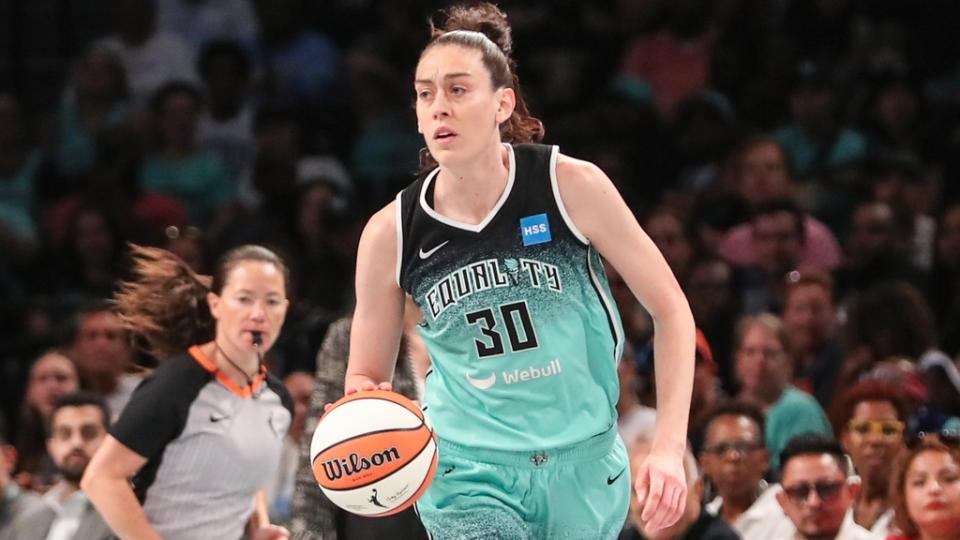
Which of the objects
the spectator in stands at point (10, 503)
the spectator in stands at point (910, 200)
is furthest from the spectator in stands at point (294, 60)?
the spectator in stands at point (10, 503)

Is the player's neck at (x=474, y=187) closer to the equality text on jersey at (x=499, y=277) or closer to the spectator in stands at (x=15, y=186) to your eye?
the equality text on jersey at (x=499, y=277)

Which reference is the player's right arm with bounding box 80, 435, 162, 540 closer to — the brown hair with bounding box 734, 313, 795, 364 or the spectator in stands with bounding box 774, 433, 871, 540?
the spectator in stands with bounding box 774, 433, 871, 540

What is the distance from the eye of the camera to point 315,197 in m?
9.38

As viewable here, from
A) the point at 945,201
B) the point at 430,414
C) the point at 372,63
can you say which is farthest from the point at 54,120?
the point at 430,414

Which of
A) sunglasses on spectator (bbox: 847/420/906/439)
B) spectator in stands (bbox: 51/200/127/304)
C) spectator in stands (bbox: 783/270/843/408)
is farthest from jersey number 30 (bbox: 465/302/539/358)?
spectator in stands (bbox: 51/200/127/304)

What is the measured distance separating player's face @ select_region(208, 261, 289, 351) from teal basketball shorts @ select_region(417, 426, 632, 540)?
164cm

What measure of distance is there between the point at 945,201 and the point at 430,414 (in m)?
5.68

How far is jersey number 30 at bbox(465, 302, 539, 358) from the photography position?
4.19 m

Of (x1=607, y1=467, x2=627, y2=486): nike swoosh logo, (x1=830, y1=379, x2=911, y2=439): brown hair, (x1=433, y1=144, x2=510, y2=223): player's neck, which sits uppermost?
(x1=433, y1=144, x2=510, y2=223): player's neck

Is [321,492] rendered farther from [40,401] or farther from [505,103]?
[40,401]

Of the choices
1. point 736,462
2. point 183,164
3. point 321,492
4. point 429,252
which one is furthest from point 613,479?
point 183,164

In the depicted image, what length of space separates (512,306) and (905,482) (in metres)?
2.37

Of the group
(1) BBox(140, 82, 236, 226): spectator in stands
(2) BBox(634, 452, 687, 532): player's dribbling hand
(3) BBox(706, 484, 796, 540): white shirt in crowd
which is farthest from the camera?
(1) BBox(140, 82, 236, 226): spectator in stands

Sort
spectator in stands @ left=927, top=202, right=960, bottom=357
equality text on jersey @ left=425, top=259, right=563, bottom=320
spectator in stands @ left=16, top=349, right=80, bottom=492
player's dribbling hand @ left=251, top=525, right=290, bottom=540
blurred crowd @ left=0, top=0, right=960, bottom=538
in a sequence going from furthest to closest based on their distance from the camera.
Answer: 1. spectator in stands @ left=927, top=202, right=960, bottom=357
2. blurred crowd @ left=0, top=0, right=960, bottom=538
3. spectator in stands @ left=16, top=349, right=80, bottom=492
4. player's dribbling hand @ left=251, top=525, right=290, bottom=540
5. equality text on jersey @ left=425, top=259, right=563, bottom=320
